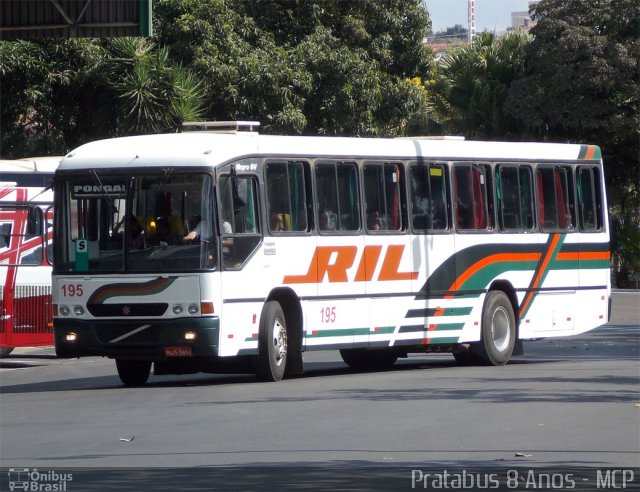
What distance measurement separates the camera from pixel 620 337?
25.8 metres

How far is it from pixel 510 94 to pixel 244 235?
22156mm

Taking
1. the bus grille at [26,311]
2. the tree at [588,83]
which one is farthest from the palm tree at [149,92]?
the tree at [588,83]

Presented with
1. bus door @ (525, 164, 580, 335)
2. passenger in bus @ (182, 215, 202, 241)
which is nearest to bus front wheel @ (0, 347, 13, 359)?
passenger in bus @ (182, 215, 202, 241)

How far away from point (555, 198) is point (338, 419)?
877 centimetres

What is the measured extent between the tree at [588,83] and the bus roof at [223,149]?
18497 mm

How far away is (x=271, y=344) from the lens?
53.3 ft

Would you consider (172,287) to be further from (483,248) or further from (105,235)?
(483,248)

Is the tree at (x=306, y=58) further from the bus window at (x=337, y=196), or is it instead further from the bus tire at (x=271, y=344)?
the bus tire at (x=271, y=344)

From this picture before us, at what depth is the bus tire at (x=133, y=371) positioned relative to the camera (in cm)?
1692

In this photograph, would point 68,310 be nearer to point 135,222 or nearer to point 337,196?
point 135,222

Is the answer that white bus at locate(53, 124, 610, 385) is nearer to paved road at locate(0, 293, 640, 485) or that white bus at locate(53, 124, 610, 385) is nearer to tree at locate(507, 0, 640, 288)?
paved road at locate(0, 293, 640, 485)

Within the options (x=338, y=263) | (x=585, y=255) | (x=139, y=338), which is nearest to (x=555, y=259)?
(x=585, y=255)

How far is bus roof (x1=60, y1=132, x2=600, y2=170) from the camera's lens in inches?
628

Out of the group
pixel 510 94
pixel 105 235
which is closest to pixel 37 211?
pixel 105 235
